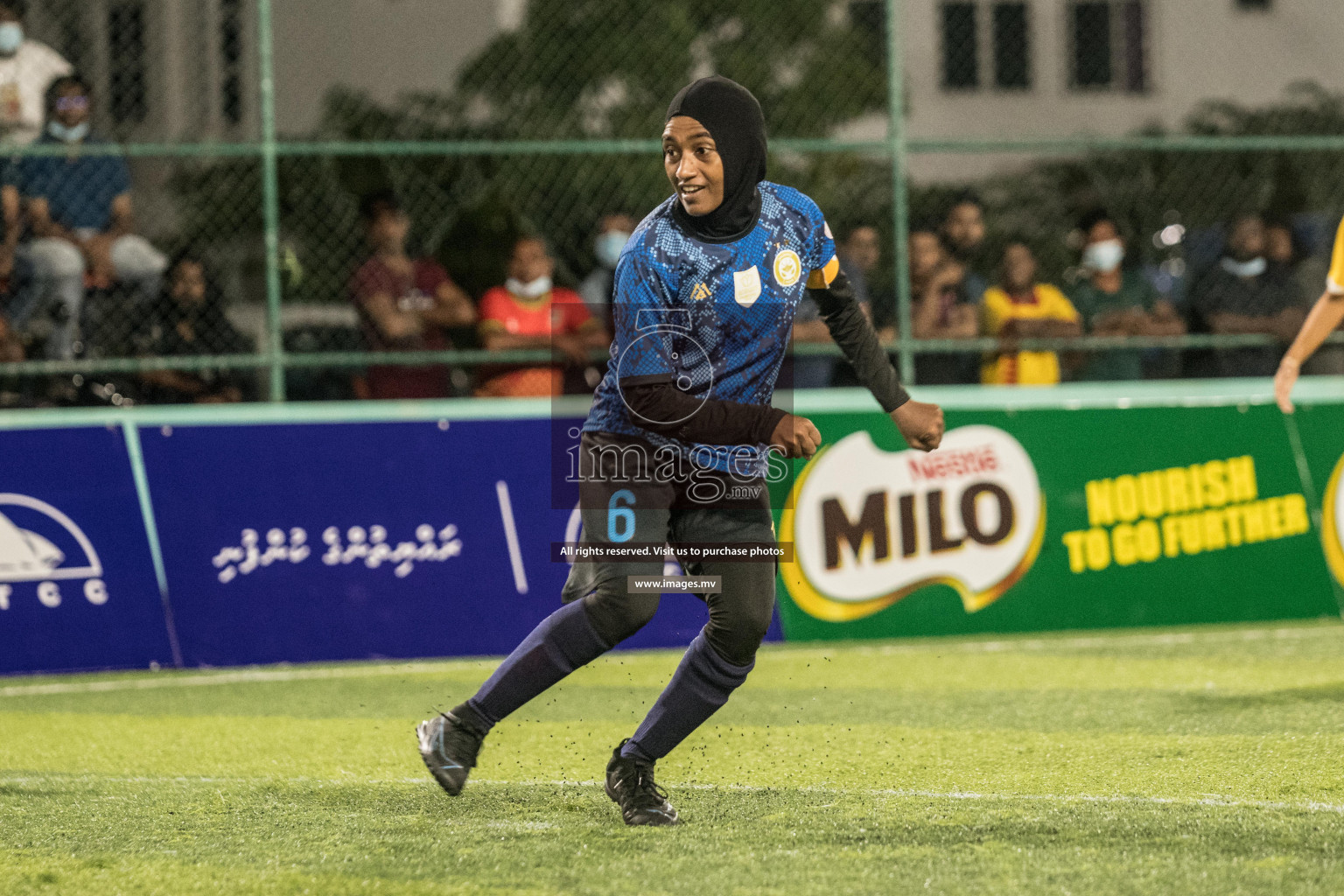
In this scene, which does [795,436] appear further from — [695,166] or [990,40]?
[990,40]

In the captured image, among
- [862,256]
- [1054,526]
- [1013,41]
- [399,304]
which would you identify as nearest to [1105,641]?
[1054,526]

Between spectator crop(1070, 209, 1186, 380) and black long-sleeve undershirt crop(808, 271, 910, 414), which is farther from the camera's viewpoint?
spectator crop(1070, 209, 1186, 380)

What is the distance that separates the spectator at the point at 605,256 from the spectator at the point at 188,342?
1.99 m

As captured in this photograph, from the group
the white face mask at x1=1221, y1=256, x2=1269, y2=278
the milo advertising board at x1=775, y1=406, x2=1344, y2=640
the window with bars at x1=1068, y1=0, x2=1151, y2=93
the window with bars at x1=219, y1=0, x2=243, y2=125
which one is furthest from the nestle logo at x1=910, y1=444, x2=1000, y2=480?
the window with bars at x1=1068, y1=0, x2=1151, y2=93

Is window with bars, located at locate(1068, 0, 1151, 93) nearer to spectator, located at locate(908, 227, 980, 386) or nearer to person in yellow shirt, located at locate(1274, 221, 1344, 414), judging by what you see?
spectator, located at locate(908, 227, 980, 386)

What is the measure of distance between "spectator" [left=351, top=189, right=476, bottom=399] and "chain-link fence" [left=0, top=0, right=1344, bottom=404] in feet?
0.06

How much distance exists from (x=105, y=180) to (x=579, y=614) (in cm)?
573

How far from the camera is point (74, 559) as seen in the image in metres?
7.86

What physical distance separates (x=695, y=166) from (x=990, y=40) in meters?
25.1

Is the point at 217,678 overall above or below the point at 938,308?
below

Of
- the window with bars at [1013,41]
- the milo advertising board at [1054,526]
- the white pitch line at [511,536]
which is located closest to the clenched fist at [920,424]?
the milo advertising board at [1054,526]

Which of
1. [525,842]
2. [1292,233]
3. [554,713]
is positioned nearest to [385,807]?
[525,842]

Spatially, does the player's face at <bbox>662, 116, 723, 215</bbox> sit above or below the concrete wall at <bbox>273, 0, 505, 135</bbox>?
below

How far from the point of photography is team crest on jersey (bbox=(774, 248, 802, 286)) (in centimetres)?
422
